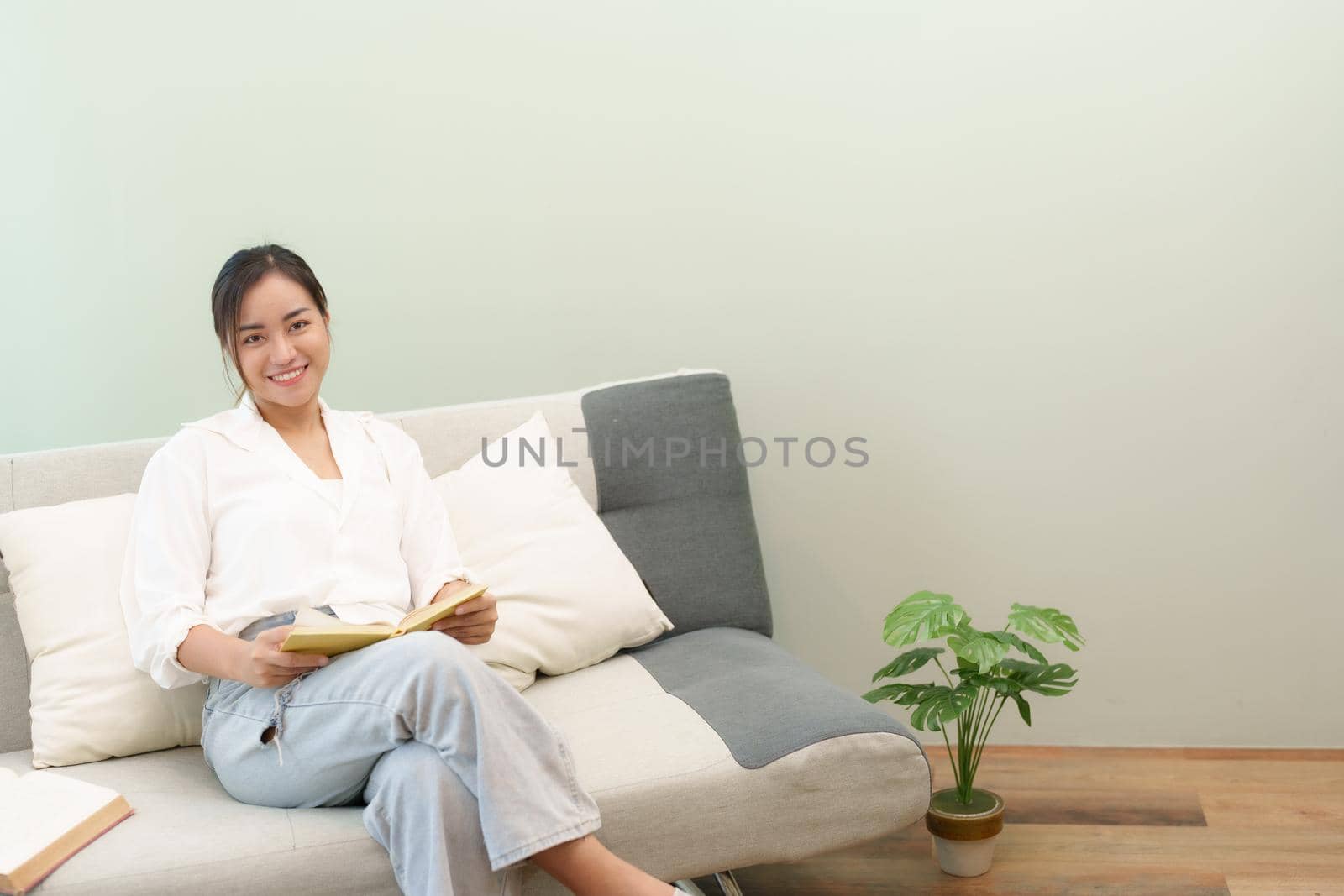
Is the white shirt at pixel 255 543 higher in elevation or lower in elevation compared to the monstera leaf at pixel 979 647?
higher

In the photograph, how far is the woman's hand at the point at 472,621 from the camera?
5.95 feet

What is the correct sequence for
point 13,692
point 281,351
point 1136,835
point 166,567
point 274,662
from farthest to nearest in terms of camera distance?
point 1136,835
point 13,692
point 281,351
point 166,567
point 274,662

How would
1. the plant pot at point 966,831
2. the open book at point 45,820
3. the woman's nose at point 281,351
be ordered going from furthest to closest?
the plant pot at point 966,831, the woman's nose at point 281,351, the open book at point 45,820

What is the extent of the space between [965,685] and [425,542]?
3.19 ft

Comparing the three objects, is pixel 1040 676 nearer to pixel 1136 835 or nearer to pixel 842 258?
pixel 1136 835

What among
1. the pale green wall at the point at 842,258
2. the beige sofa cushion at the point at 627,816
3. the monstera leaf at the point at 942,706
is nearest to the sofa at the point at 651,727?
the beige sofa cushion at the point at 627,816

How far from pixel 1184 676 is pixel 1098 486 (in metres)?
0.46

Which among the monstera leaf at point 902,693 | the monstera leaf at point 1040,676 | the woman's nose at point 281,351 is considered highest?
the woman's nose at point 281,351

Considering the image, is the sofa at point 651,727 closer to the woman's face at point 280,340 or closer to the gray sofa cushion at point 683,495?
the gray sofa cushion at point 683,495

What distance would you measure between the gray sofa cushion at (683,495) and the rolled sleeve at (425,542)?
39cm

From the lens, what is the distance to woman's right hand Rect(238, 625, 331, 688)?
160 centimetres

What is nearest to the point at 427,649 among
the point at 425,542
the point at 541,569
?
the point at 425,542

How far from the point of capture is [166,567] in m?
1.75

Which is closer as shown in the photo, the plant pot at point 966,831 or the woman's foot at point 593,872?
the woman's foot at point 593,872
